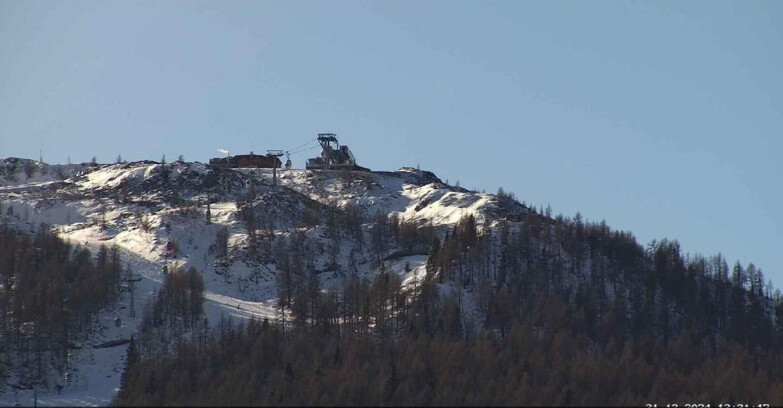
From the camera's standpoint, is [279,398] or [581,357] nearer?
[279,398]

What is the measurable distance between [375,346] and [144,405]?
3855cm

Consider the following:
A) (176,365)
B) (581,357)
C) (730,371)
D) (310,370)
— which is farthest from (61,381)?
(730,371)

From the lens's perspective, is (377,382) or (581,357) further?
(581,357)

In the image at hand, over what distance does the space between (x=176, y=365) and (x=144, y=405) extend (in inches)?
766

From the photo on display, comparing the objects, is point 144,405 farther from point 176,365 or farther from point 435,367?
point 435,367

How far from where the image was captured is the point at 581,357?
19362 centimetres

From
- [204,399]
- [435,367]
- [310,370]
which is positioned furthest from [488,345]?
[204,399]

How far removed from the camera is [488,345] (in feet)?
645

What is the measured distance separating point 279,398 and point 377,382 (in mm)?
12611

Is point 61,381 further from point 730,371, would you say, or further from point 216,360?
Answer: point 730,371

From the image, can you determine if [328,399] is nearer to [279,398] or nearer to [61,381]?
[279,398]

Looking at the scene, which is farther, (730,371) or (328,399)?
(730,371)

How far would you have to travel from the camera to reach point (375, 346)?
19800 cm

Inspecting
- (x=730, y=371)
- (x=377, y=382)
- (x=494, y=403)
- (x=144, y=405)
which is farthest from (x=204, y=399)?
(x=730, y=371)
